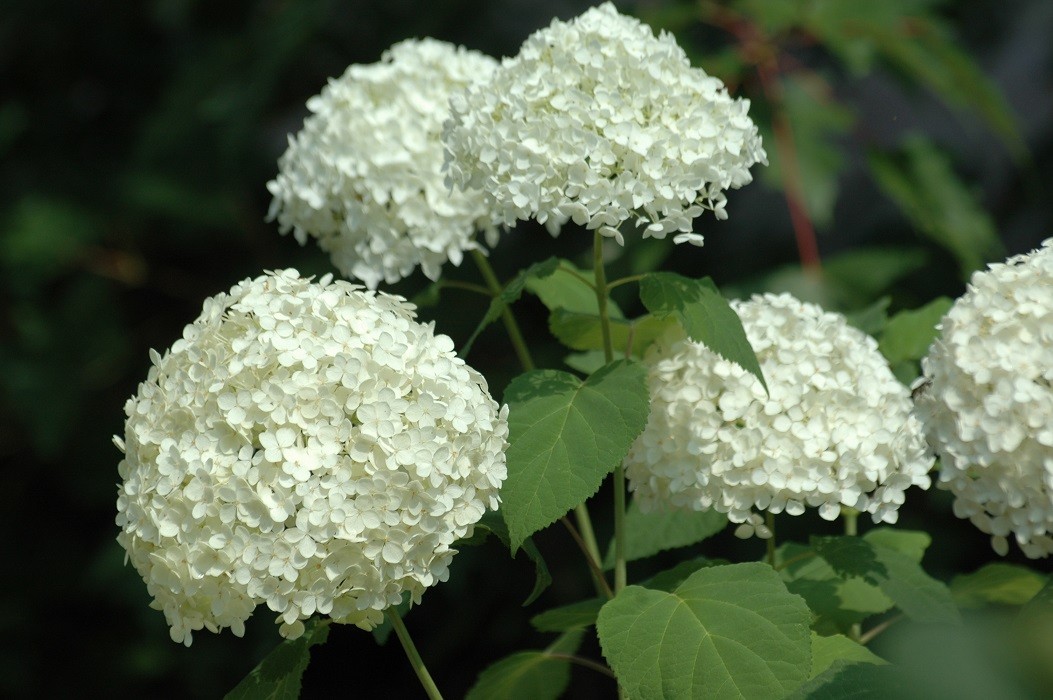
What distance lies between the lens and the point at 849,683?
3.07 ft

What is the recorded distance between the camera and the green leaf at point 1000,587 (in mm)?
1362

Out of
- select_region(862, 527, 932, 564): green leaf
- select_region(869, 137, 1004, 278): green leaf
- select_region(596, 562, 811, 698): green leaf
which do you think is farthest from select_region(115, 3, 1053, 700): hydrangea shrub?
select_region(869, 137, 1004, 278): green leaf

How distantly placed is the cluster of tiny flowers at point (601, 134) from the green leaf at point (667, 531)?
0.40m

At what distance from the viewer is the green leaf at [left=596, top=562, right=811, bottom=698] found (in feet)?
3.26

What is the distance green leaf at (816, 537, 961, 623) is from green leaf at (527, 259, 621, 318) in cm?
38

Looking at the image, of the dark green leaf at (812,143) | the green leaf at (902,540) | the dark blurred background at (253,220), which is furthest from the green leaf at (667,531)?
the dark green leaf at (812,143)

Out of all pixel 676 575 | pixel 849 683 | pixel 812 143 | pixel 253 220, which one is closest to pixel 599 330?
pixel 676 575

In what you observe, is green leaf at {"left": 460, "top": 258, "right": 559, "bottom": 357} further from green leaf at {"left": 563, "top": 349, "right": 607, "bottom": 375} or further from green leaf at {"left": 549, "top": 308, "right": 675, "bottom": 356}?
green leaf at {"left": 563, "top": 349, "right": 607, "bottom": 375}

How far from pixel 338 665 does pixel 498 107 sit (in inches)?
103

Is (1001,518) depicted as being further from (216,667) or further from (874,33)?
(216,667)

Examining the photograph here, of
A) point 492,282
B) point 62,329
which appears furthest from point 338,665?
point 492,282

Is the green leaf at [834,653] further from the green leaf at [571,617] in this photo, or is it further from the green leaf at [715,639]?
the green leaf at [571,617]

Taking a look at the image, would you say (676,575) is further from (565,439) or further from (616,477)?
(565,439)

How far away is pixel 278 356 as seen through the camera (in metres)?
0.99
